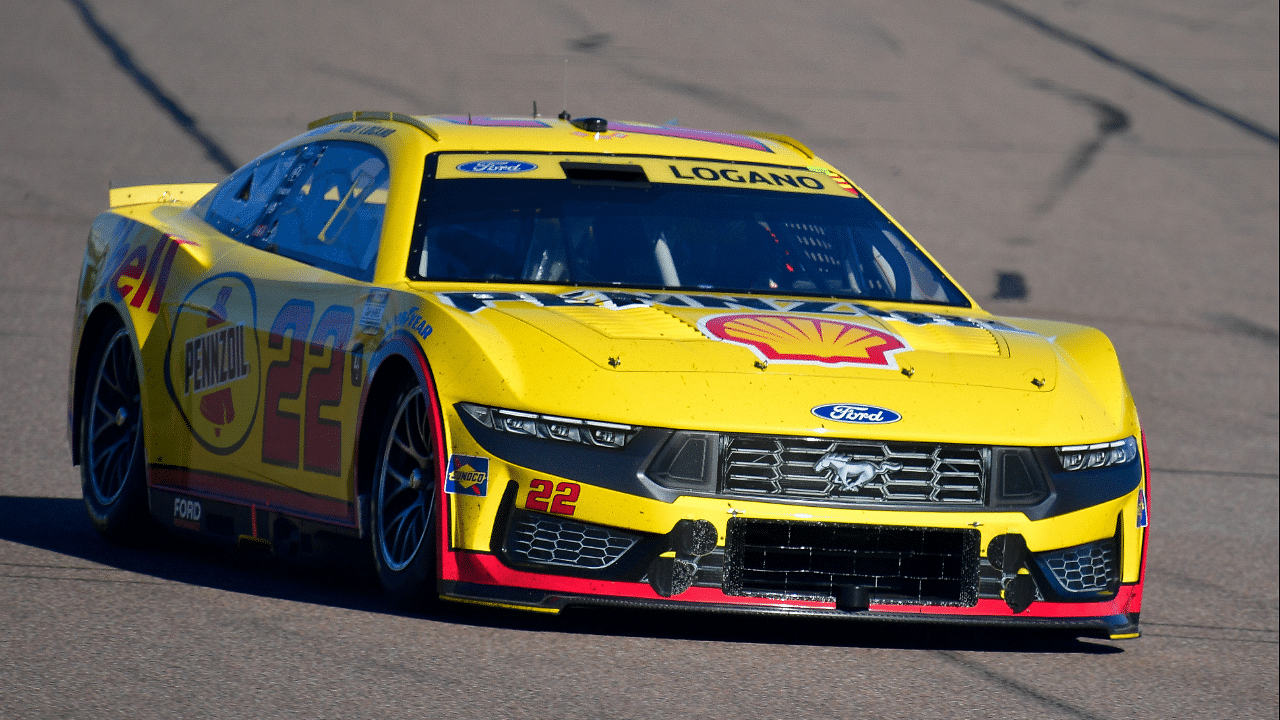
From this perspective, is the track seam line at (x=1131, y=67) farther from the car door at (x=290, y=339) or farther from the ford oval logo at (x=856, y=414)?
the ford oval logo at (x=856, y=414)

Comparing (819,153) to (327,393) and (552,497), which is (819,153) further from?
(552,497)

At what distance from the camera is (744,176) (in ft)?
21.7

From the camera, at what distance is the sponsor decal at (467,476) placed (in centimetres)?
501

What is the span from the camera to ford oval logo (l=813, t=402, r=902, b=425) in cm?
499

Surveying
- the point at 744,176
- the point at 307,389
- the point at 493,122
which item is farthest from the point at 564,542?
the point at 493,122

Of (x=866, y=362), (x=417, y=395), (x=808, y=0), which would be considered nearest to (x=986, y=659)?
(x=866, y=362)

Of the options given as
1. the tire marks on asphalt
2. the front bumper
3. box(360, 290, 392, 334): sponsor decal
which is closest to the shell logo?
the front bumper

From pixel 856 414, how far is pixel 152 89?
15128mm

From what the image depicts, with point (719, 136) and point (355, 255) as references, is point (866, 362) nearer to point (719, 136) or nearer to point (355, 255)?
point (355, 255)

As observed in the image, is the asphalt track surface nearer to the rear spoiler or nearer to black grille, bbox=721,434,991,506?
black grille, bbox=721,434,991,506

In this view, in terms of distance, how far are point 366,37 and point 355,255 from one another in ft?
53.1

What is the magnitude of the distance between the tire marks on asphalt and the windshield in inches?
382

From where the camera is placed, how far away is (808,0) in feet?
85.4

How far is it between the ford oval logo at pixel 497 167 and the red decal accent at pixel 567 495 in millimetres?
1614
